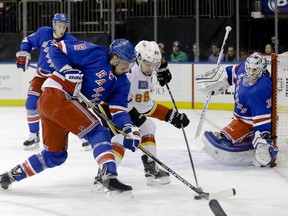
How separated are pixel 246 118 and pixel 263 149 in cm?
38

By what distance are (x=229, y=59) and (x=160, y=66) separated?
449cm

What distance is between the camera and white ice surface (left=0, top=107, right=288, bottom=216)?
386 centimetres

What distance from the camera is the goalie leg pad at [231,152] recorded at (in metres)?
5.27

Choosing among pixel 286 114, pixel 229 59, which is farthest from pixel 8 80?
pixel 286 114

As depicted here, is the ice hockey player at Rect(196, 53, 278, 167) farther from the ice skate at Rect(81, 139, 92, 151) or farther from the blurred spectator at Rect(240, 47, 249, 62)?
the blurred spectator at Rect(240, 47, 249, 62)

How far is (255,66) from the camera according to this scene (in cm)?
510

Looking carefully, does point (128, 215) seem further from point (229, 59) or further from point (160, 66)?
point (229, 59)

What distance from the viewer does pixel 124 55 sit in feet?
13.0

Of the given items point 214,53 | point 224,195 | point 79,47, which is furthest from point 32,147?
point 214,53

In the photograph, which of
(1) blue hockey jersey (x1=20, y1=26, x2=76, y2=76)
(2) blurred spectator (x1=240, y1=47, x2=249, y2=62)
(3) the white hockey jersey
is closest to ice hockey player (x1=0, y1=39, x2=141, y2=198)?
(3) the white hockey jersey

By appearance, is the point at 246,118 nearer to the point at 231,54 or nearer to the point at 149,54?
the point at 149,54

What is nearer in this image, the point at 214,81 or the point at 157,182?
the point at 157,182

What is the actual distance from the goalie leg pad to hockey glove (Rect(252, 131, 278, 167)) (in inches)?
5.6

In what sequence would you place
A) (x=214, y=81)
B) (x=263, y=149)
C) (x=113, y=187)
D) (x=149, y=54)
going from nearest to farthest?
1. (x=113, y=187)
2. (x=149, y=54)
3. (x=263, y=149)
4. (x=214, y=81)
